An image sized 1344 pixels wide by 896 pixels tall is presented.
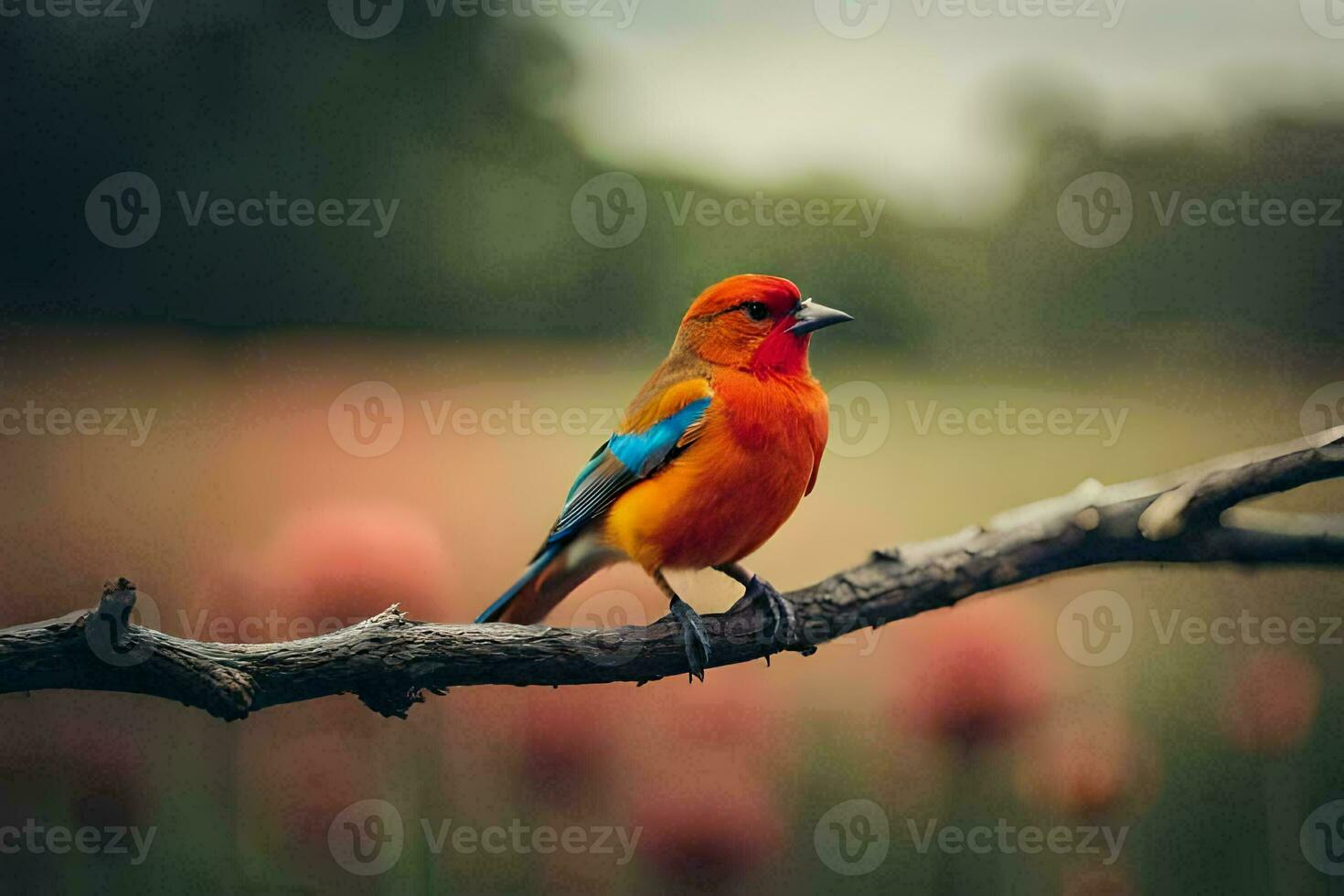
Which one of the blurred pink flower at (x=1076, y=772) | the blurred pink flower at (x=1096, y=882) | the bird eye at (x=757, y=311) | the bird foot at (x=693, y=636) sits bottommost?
the blurred pink flower at (x=1096, y=882)

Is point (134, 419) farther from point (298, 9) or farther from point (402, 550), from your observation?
point (298, 9)

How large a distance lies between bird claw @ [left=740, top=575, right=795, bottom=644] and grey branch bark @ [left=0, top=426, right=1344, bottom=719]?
0.04 feet

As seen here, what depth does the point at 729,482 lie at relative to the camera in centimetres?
129

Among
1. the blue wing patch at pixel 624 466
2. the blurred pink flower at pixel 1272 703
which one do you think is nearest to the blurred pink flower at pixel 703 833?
the blue wing patch at pixel 624 466

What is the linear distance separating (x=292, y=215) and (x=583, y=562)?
110 centimetres

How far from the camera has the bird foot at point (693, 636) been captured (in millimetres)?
1291

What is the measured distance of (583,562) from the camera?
138 cm

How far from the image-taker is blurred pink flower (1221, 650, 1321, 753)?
58.2 inches

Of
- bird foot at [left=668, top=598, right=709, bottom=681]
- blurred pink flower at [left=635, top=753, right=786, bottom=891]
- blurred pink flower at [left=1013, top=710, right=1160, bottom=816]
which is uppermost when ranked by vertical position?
bird foot at [left=668, top=598, right=709, bottom=681]

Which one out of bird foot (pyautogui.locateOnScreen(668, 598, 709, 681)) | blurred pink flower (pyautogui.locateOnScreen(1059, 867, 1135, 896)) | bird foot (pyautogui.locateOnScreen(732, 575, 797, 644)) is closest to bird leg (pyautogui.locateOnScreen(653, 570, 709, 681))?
bird foot (pyautogui.locateOnScreen(668, 598, 709, 681))

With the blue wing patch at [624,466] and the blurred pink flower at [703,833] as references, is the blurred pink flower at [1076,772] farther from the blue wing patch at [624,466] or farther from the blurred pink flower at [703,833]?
the blue wing patch at [624,466]

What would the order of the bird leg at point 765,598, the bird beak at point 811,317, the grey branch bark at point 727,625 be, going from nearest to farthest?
the grey branch bark at point 727,625, the bird beak at point 811,317, the bird leg at point 765,598

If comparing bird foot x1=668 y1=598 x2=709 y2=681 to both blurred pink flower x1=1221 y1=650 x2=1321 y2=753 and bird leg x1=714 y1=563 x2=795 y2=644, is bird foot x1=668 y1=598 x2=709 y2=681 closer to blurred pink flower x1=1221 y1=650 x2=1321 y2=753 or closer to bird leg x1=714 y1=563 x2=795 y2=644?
bird leg x1=714 y1=563 x2=795 y2=644

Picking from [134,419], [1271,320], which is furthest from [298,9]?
[1271,320]
